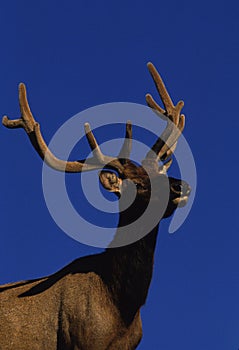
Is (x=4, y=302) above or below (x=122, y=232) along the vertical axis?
below

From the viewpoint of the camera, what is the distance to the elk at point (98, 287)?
39.7 ft

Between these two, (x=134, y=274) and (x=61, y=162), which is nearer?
(x=134, y=274)

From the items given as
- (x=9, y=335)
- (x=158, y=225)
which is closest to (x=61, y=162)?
(x=158, y=225)

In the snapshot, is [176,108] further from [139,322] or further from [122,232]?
[139,322]

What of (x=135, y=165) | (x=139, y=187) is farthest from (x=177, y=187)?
(x=135, y=165)

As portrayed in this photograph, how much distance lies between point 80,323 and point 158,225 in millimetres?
1777

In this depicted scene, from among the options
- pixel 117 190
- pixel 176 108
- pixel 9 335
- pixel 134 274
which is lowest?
pixel 9 335

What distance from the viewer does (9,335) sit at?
12.5 meters

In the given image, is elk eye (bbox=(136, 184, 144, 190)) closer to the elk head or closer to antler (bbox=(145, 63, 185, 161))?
the elk head

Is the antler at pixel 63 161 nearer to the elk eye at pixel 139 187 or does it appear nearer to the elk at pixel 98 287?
the elk at pixel 98 287

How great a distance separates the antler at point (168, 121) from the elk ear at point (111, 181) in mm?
669

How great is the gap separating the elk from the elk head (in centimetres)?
1

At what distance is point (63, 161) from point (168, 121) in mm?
1947

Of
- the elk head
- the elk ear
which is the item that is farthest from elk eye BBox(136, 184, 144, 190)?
the elk ear
